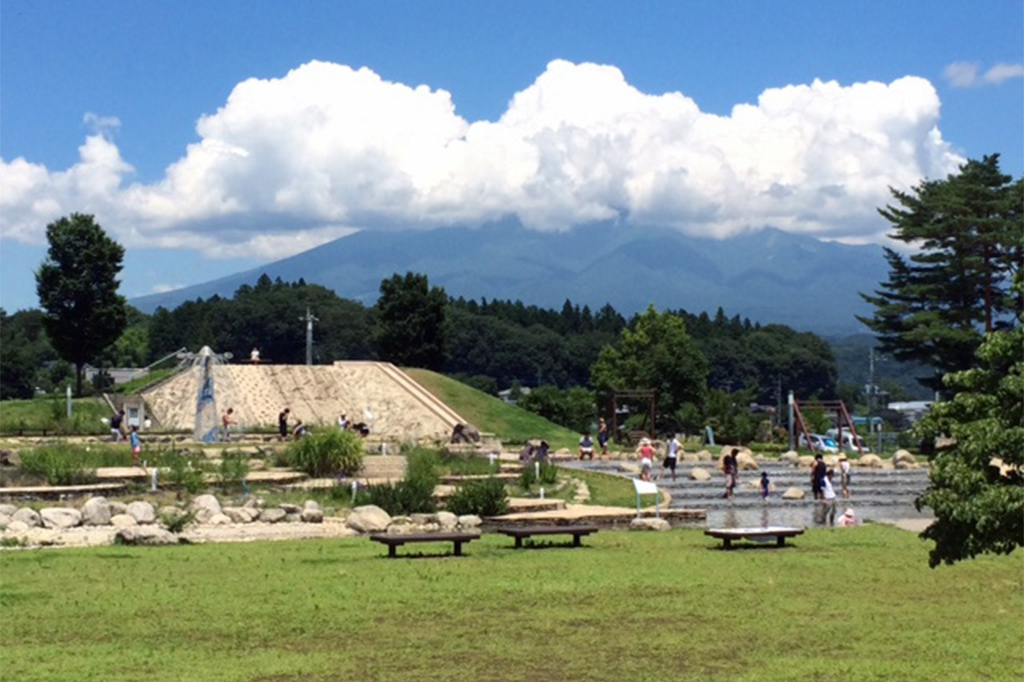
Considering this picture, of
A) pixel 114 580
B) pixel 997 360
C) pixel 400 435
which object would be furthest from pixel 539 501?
pixel 400 435

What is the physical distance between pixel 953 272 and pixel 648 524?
33.5 m

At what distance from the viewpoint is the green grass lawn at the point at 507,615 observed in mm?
11164

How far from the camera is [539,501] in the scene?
87.7 feet

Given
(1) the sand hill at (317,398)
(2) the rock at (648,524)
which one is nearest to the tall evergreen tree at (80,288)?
(1) the sand hill at (317,398)

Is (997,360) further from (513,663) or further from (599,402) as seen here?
(599,402)

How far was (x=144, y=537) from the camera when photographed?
67.7 feet

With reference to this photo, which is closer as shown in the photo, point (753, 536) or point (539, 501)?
point (753, 536)

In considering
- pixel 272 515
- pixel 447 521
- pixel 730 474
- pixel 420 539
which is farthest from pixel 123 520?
pixel 730 474

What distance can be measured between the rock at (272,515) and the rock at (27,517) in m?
3.88

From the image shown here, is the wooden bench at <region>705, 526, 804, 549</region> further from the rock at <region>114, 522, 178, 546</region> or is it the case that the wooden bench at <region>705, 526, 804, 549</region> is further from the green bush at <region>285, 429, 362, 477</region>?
the green bush at <region>285, 429, 362, 477</region>

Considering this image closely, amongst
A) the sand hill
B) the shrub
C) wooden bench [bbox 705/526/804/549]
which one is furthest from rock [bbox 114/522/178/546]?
the sand hill

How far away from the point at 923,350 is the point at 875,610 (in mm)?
41894

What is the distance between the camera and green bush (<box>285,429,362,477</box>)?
30.6 meters

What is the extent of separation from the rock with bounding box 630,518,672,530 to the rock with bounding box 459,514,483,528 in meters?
2.79
